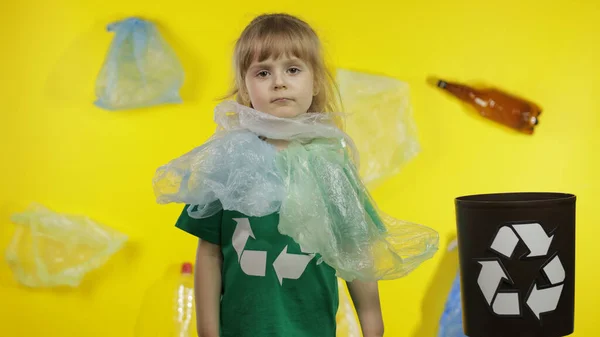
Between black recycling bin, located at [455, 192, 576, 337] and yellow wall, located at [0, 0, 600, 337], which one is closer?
black recycling bin, located at [455, 192, 576, 337]

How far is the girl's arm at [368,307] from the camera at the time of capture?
3.75 ft

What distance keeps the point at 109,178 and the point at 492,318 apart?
129 cm

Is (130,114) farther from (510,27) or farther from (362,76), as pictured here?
(510,27)

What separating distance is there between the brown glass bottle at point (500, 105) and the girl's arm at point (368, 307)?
105 centimetres

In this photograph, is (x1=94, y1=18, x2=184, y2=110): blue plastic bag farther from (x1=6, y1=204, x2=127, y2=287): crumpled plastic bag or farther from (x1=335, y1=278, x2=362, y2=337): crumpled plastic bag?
(x1=335, y1=278, x2=362, y2=337): crumpled plastic bag

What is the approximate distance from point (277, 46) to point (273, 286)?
0.36 metres

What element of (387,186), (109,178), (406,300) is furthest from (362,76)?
(109,178)

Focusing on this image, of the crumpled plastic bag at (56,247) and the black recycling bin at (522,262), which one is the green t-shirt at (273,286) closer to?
the black recycling bin at (522,262)

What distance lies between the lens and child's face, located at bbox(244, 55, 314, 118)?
3.75ft

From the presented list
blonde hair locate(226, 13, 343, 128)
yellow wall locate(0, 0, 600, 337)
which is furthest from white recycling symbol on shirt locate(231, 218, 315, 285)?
yellow wall locate(0, 0, 600, 337)

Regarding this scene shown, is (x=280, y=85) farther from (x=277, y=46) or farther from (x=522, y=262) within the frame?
(x=522, y=262)

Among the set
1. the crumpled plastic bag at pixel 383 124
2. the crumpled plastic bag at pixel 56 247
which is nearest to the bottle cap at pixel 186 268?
the crumpled plastic bag at pixel 56 247

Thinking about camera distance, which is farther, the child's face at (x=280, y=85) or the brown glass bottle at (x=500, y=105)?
the brown glass bottle at (x=500, y=105)

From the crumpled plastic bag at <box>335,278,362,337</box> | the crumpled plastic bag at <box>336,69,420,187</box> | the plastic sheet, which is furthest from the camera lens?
the crumpled plastic bag at <box>336,69,420,187</box>
